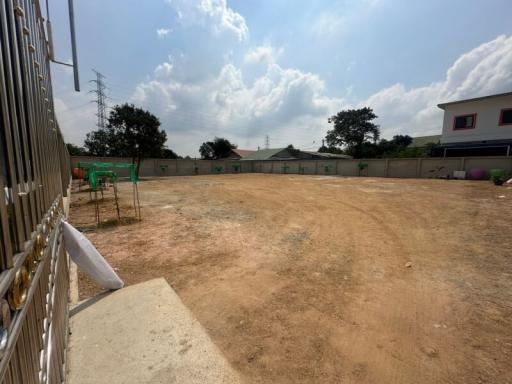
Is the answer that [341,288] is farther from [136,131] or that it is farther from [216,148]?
[216,148]

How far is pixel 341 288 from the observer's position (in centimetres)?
287

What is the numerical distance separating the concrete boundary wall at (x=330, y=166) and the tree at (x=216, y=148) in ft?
53.8

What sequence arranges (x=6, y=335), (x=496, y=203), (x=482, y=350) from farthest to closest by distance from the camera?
(x=496, y=203), (x=482, y=350), (x=6, y=335)

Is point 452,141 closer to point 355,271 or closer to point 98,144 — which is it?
point 355,271

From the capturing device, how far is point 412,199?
8297 mm

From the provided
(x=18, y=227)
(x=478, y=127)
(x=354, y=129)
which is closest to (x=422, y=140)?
(x=354, y=129)

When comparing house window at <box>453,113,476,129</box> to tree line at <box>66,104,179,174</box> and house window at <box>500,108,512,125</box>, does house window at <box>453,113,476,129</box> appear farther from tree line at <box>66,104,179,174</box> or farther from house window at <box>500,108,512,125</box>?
tree line at <box>66,104,179,174</box>

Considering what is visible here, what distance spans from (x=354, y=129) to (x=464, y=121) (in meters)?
18.6

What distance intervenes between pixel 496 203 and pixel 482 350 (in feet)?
24.8

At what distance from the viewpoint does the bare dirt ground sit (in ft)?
6.12

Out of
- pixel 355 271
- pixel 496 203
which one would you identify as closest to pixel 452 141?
pixel 496 203

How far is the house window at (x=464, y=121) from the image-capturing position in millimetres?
17625

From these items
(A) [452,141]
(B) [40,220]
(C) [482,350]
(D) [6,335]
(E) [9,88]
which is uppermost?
(A) [452,141]

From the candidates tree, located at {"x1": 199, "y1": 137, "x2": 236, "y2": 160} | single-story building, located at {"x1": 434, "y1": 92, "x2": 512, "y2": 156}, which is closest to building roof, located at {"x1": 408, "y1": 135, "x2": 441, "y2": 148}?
single-story building, located at {"x1": 434, "y1": 92, "x2": 512, "y2": 156}
